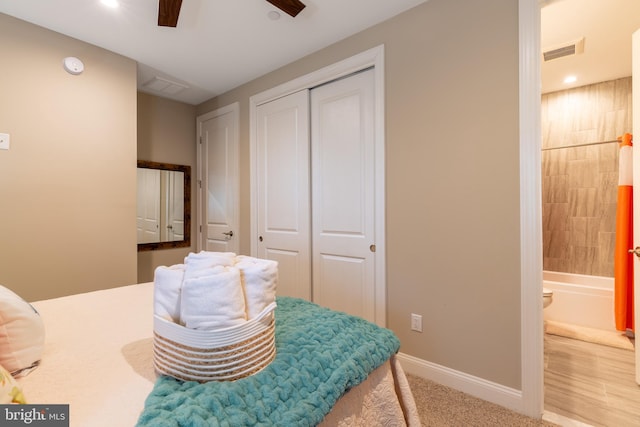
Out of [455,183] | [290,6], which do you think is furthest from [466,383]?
[290,6]

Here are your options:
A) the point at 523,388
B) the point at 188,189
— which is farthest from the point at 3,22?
the point at 523,388

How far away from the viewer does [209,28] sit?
2.22 m

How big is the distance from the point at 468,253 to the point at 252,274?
1451 millimetres

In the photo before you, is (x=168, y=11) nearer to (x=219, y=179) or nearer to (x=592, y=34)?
(x=219, y=179)

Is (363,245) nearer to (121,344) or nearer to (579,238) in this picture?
(121,344)

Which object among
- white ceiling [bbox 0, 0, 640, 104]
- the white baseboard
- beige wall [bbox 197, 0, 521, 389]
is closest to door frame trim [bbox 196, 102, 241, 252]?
white ceiling [bbox 0, 0, 640, 104]

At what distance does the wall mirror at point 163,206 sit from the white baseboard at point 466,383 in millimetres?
2820

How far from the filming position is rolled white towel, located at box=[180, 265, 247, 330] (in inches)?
29.1

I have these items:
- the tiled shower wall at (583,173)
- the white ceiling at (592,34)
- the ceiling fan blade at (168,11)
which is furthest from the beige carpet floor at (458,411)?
the ceiling fan blade at (168,11)

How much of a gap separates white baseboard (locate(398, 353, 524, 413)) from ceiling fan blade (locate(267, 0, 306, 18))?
7.98 feet

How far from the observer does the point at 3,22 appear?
2.04m

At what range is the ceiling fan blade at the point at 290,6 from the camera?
1.82 meters

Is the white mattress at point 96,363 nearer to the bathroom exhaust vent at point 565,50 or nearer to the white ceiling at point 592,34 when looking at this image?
the white ceiling at point 592,34

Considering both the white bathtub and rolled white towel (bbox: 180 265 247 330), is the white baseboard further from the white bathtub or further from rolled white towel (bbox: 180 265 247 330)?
rolled white towel (bbox: 180 265 247 330)
